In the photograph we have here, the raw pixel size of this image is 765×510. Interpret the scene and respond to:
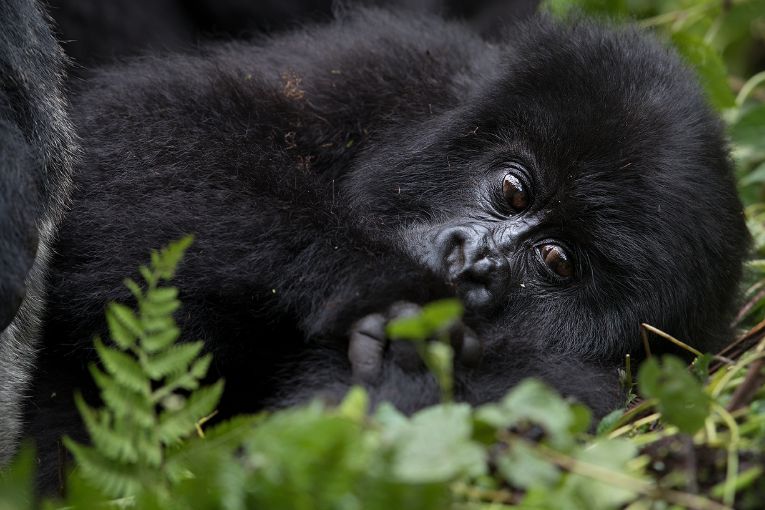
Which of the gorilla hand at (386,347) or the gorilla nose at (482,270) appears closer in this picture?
the gorilla hand at (386,347)

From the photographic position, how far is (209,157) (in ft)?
9.23

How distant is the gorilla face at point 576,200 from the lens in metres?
2.69

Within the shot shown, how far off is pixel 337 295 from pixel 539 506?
3.06ft

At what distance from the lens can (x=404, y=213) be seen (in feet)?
9.39

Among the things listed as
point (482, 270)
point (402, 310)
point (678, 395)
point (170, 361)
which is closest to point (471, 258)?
point (482, 270)

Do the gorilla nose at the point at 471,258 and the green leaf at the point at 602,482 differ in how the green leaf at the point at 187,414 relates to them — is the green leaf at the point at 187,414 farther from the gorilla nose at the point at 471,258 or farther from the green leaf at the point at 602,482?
the gorilla nose at the point at 471,258

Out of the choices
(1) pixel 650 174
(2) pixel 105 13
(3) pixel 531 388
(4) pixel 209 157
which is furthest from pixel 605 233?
(2) pixel 105 13

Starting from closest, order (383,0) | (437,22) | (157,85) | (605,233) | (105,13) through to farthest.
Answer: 1. (605,233)
2. (157,85)
3. (437,22)
4. (105,13)
5. (383,0)

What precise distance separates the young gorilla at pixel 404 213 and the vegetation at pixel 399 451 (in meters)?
0.53

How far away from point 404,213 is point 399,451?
57.5 inches

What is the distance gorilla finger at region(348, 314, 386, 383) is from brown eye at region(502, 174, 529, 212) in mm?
727

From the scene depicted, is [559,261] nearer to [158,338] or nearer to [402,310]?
[402,310]

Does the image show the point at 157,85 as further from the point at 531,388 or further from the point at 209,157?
the point at 531,388

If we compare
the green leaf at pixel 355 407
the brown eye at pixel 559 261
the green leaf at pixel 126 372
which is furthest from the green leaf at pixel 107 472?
the brown eye at pixel 559 261
